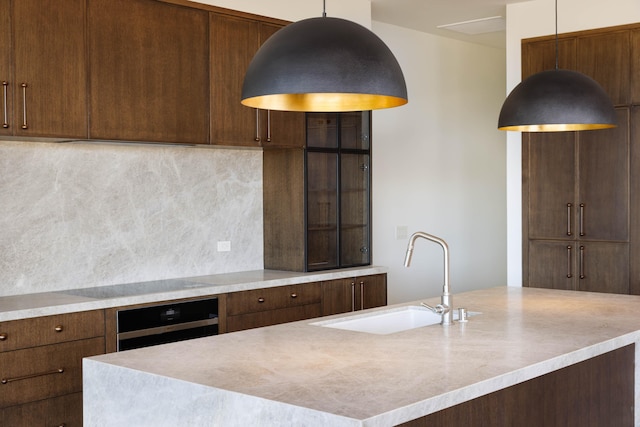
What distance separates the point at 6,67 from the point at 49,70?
23cm

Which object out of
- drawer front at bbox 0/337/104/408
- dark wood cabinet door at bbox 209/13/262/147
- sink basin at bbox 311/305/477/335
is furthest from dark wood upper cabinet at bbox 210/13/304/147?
sink basin at bbox 311/305/477/335

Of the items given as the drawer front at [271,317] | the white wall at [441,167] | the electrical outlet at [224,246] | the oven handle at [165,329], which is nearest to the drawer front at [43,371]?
the oven handle at [165,329]

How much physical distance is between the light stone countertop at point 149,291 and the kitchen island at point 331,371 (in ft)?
4.06

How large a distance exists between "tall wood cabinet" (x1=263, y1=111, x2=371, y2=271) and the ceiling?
97 cm

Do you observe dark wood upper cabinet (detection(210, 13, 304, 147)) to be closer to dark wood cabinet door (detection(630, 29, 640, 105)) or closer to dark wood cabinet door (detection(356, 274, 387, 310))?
dark wood cabinet door (detection(356, 274, 387, 310))

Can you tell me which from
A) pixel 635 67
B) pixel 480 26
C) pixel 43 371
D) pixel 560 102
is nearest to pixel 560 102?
pixel 560 102

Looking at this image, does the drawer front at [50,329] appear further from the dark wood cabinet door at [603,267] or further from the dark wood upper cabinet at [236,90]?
the dark wood cabinet door at [603,267]

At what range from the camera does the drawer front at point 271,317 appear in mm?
4613

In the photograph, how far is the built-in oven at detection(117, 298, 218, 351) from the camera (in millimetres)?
4023

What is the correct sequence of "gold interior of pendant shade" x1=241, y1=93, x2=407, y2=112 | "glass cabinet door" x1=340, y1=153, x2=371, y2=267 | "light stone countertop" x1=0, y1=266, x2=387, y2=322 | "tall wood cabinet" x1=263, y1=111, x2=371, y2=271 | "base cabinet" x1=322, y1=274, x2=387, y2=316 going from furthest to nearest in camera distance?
"glass cabinet door" x1=340, y1=153, x2=371, y2=267 < "tall wood cabinet" x1=263, y1=111, x2=371, y2=271 < "base cabinet" x1=322, y1=274, x2=387, y2=316 < "light stone countertop" x1=0, y1=266, x2=387, y2=322 < "gold interior of pendant shade" x1=241, y1=93, x2=407, y2=112

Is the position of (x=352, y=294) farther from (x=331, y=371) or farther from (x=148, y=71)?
(x=331, y=371)

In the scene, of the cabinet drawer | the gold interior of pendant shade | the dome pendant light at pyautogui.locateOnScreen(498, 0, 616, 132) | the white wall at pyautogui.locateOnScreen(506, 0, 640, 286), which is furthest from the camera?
the white wall at pyautogui.locateOnScreen(506, 0, 640, 286)

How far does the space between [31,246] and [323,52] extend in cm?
254

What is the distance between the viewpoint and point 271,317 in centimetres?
482
